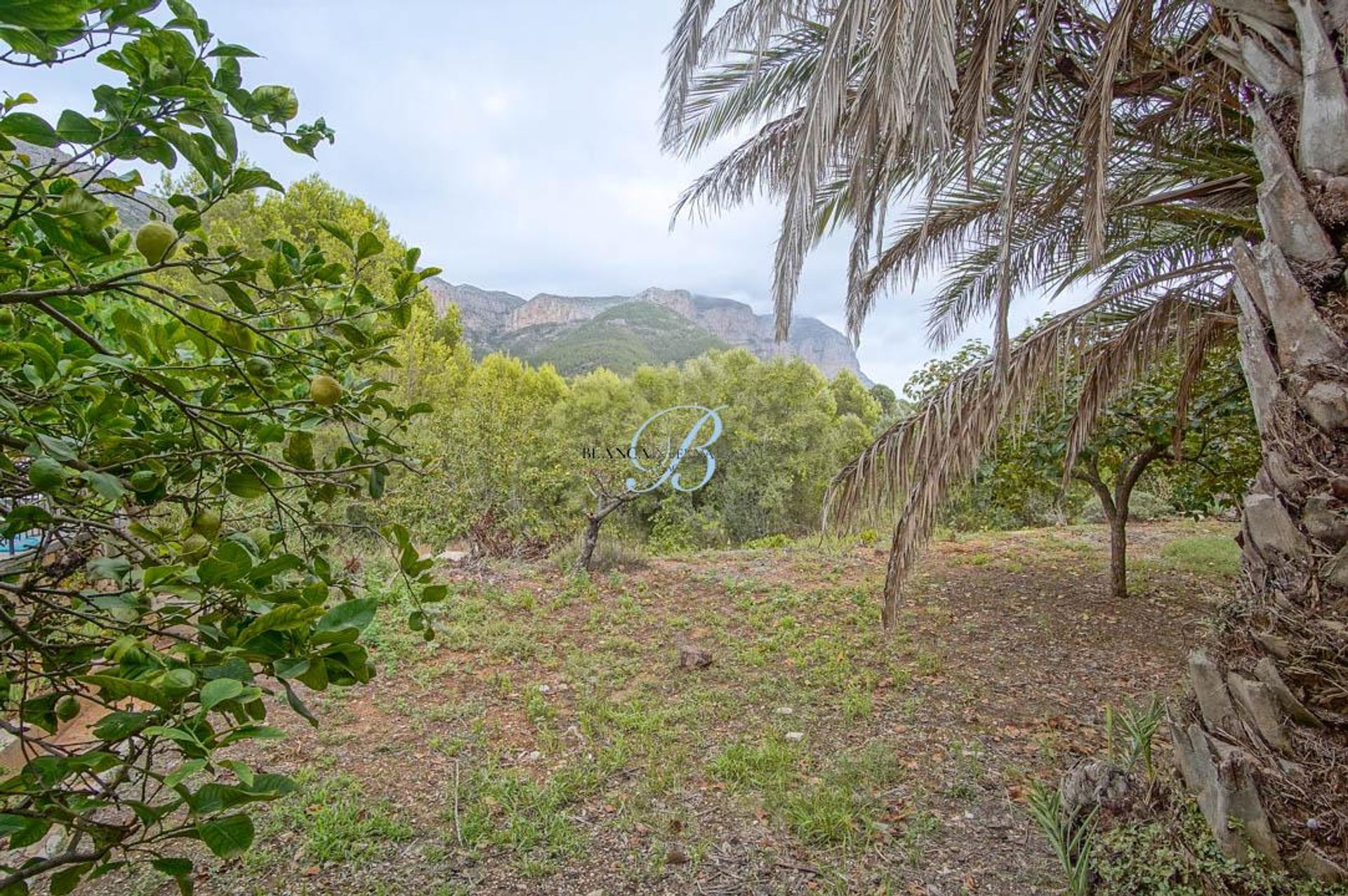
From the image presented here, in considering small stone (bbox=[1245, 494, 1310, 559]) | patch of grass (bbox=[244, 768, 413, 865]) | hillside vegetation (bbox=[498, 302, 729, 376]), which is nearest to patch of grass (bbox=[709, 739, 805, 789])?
patch of grass (bbox=[244, 768, 413, 865])

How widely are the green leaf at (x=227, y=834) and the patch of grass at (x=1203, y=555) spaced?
7104 millimetres

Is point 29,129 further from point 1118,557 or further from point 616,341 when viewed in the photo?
point 616,341

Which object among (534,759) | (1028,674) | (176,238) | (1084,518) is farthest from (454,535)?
(1084,518)

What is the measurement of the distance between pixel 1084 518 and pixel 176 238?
12.1 metres

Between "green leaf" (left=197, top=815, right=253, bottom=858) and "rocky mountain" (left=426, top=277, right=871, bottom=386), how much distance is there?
13.4 m

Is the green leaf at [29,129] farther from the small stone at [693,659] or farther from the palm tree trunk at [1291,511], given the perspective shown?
the small stone at [693,659]

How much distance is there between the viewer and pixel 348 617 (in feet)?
2.39

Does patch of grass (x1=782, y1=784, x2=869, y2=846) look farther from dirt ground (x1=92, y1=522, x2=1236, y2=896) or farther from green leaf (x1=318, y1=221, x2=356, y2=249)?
green leaf (x1=318, y1=221, x2=356, y2=249)

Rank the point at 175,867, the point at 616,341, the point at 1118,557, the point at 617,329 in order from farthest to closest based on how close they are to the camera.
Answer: the point at 617,329 < the point at 616,341 < the point at 1118,557 < the point at 175,867

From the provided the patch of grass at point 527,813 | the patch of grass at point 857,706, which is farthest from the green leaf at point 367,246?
the patch of grass at point 857,706

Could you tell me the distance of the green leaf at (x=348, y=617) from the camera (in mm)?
714

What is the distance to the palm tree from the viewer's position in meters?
1.82

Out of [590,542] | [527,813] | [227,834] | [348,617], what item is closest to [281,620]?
[348,617]

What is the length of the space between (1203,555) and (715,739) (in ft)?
19.4
